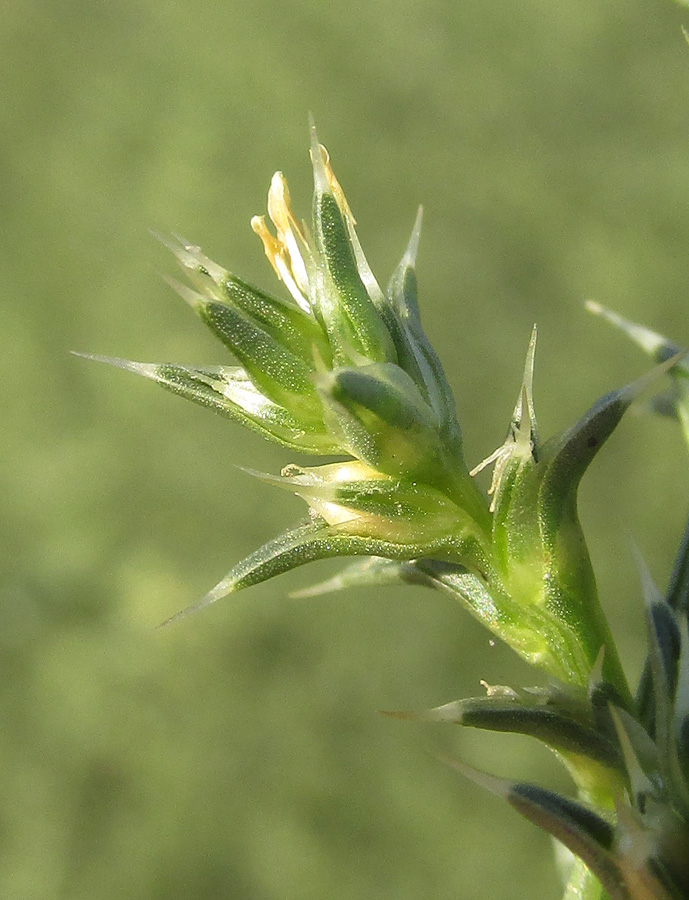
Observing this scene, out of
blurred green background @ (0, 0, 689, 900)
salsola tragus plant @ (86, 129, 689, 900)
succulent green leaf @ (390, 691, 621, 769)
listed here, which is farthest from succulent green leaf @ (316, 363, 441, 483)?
blurred green background @ (0, 0, 689, 900)

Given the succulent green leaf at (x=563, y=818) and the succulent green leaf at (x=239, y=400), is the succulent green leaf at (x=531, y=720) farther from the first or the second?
the succulent green leaf at (x=239, y=400)

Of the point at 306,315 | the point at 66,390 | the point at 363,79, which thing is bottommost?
the point at 66,390

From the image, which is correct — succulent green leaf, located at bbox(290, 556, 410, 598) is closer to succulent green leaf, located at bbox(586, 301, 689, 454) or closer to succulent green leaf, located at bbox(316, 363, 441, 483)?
succulent green leaf, located at bbox(316, 363, 441, 483)

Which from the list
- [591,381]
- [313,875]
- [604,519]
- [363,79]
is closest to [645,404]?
[313,875]

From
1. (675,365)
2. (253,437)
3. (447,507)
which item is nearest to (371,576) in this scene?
(447,507)

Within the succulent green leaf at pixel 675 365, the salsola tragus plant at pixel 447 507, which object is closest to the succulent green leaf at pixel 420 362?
the salsola tragus plant at pixel 447 507

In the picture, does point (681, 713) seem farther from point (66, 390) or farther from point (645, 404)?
point (66, 390)
